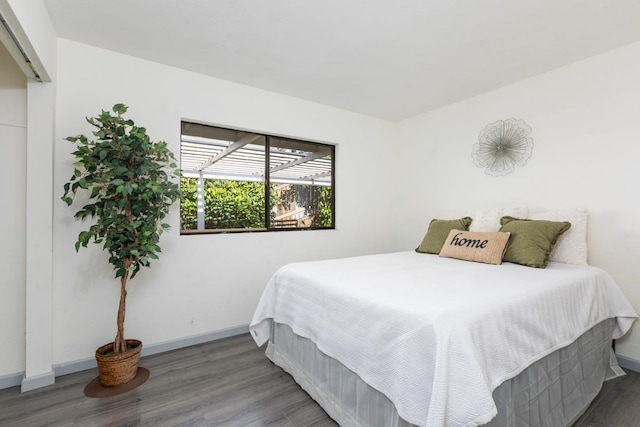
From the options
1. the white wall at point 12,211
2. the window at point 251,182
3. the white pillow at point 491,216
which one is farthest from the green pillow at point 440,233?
the white wall at point 12,211

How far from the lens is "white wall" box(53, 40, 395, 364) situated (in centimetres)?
213

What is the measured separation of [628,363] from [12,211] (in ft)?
15.2

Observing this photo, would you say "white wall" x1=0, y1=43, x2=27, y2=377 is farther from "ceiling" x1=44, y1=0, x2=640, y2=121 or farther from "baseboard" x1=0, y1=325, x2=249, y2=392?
"ceiling" x1=44, y1=0, x2=640, y2=121

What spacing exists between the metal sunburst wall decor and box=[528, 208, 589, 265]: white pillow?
67 centimetres

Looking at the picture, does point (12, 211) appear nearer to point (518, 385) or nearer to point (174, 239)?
point (174, 239)

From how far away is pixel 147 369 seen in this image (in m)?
2.18

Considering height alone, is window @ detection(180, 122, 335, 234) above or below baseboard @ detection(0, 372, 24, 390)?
above

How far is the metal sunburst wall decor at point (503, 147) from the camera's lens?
279 centimetres

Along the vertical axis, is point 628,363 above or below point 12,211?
below

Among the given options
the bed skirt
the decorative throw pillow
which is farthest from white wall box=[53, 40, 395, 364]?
the decorative throw pillow

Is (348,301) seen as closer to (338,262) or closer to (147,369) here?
(338,262)

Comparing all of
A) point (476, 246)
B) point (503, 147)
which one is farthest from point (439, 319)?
point (503, 147)

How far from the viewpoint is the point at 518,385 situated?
1312 mm

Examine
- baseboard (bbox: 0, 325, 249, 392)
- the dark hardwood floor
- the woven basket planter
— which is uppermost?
the woven basket planter
